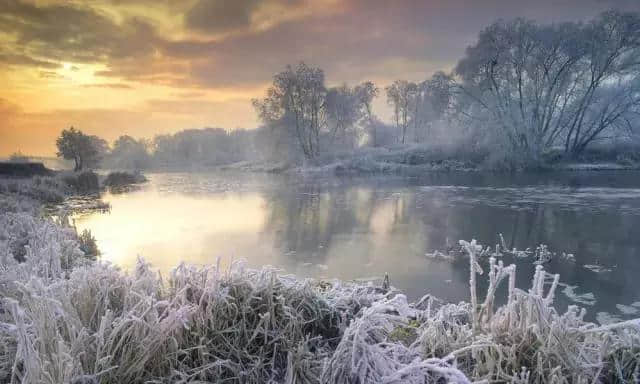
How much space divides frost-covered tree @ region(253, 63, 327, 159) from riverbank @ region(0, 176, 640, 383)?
36.2 m

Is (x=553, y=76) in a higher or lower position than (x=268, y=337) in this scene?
higher

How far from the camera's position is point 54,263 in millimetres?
2408

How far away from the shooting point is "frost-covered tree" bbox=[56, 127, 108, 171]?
2718cm

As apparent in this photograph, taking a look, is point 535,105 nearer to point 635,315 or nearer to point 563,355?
point 635,315

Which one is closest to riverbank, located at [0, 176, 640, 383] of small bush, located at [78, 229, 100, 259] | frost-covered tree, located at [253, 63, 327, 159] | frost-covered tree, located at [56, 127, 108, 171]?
small bush, located at [78, 229, 100, 259]

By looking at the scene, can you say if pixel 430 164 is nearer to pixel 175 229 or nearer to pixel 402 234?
pixel 402 234

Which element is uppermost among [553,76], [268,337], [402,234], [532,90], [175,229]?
[553,76]

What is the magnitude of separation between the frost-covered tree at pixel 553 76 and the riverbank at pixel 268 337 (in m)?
28.2

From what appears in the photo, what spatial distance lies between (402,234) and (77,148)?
2901 cm

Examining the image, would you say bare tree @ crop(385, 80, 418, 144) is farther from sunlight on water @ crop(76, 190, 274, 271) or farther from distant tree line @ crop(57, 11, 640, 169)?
sunlight on water @ crop(76, 190, 274, 271)

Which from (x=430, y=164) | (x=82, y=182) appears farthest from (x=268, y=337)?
(x=430, y=164)

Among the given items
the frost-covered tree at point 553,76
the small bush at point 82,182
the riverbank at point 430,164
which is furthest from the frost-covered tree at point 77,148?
→ the frost-covered tree at point 553,76

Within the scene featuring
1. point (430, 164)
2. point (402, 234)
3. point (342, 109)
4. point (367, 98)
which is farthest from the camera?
point (367, 98)

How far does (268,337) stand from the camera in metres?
1.97
